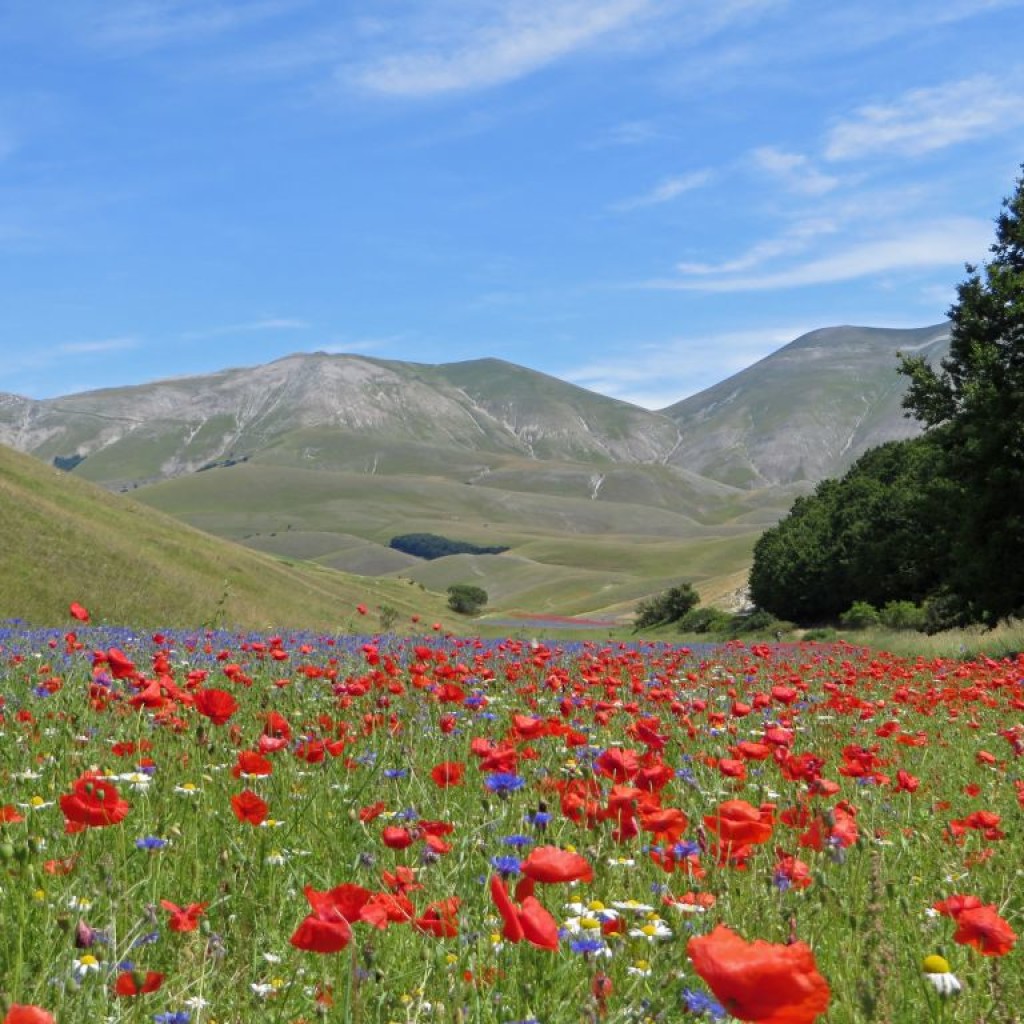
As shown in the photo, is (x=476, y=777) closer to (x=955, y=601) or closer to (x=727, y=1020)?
(x=727, y=1020)

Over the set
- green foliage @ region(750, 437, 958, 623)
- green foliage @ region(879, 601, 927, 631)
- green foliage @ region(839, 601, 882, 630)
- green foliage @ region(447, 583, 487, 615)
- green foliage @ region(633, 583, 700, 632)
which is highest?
green foliage @ region(750, 437, 958, 623)

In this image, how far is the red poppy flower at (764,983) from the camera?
5.24 ft

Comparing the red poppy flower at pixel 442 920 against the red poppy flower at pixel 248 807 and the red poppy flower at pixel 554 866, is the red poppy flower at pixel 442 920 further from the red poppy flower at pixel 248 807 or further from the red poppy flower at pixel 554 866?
the red poppy flower at pixel 248 807

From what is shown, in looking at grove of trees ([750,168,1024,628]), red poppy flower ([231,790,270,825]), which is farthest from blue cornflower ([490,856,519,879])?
grove of trees ([750,168,1024,628])

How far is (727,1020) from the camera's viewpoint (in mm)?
Result: 2363

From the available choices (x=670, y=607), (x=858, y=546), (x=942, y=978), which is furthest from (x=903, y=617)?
(x=942, y=978)

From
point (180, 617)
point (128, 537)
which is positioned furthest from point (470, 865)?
point (128, 537)

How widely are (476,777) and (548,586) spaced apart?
14283 centimetres

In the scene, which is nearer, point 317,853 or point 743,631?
point 317,853

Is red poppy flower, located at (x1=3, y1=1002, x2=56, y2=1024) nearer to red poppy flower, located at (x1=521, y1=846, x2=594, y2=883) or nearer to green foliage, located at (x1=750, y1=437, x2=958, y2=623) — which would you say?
red poppy flower, located at (x1=521, y1=846, x2=594, y2=883)

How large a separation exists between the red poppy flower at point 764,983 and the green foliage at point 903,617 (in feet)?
150

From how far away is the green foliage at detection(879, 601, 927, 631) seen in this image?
149 feet

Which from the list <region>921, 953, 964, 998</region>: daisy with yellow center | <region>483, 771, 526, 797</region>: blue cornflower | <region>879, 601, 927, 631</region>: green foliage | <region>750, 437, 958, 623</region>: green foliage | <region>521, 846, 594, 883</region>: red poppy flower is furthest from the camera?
<region>750, 437, 958, 623</region>: green foliage

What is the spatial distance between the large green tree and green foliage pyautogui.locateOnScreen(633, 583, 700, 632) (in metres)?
41.5
